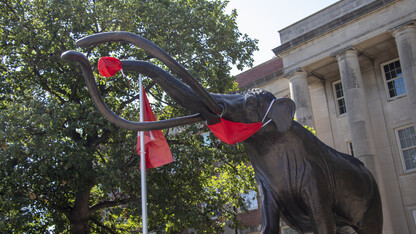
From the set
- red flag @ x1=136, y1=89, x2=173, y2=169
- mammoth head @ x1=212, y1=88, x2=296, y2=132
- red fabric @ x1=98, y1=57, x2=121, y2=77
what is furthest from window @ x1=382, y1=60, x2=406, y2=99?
red fabric @ x1=98, y1=57, x2=121, y2=77

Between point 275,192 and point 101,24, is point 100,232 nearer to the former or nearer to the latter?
point 101,24

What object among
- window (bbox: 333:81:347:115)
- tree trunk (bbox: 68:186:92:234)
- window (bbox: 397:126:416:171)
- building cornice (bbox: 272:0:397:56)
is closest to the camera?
tree trunk (bbox: 68:186:92:234)

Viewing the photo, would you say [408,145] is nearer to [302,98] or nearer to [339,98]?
[339,98]

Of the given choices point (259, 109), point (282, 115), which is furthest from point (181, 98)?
point (282, 115)

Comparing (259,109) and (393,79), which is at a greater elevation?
(393,79)

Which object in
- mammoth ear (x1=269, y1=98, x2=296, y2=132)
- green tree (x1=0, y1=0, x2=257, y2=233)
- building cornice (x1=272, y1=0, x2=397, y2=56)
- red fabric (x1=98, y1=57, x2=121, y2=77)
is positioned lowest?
mammoth ear (x1=269, y1=98, x2=296, y2=132)

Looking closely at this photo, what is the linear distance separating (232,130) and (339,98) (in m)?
24.2

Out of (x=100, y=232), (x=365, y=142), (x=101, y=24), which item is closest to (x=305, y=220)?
(x=101, y=24)

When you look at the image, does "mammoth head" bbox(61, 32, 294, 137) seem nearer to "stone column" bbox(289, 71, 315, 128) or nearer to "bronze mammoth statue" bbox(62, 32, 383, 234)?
"bronze mammoth statue" bbox(62, 32, 383, 234)

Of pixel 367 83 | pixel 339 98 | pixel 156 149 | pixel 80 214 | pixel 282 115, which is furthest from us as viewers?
pixel 339 98

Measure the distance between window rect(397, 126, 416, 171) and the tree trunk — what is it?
16434mm

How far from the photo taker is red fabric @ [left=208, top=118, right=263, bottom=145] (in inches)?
162

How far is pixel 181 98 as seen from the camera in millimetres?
3896

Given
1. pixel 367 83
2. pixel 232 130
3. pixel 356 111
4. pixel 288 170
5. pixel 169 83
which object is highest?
pixel 367 83
